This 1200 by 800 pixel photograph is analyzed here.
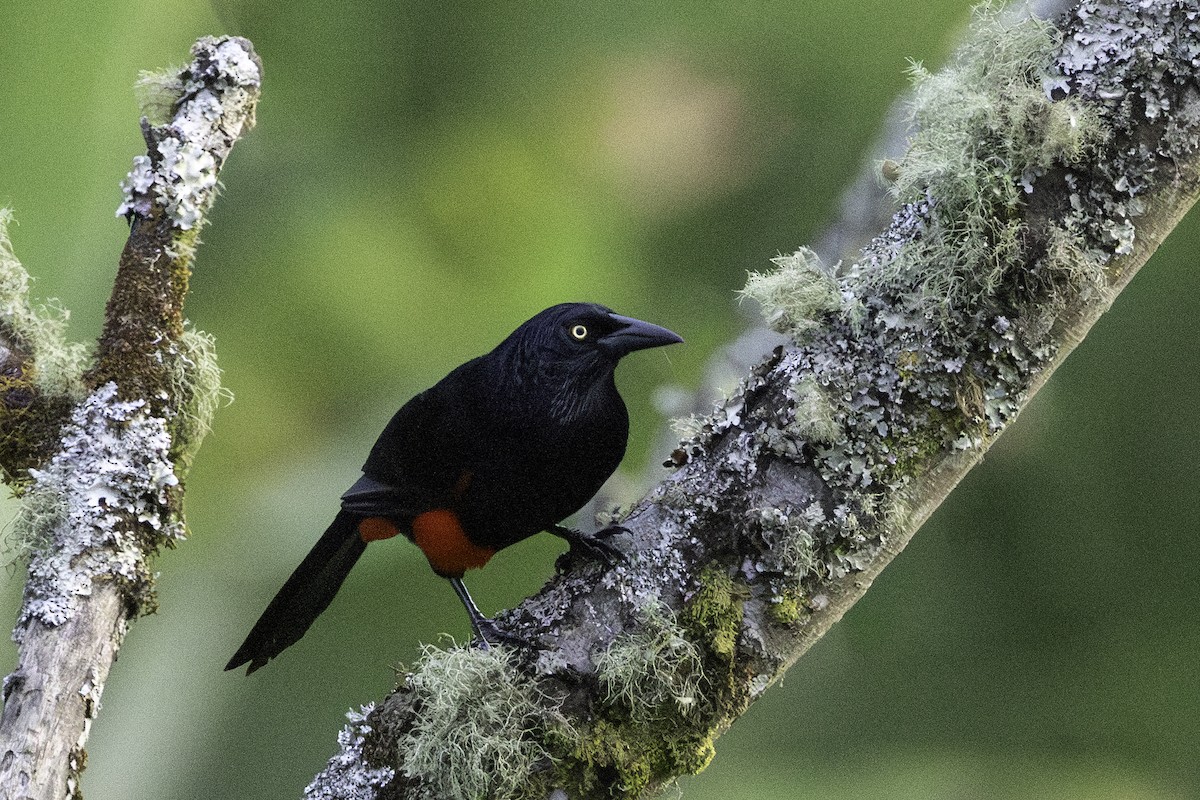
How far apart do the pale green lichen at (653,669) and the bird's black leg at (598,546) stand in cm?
6

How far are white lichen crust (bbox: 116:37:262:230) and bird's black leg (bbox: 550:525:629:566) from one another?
1.91 ft

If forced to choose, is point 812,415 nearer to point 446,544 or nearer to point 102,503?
point 446,544

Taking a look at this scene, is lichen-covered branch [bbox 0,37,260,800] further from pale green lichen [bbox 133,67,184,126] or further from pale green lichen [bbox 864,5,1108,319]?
pale green lichen [bbox 864,5,1108,319]

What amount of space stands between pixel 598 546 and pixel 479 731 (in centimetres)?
23

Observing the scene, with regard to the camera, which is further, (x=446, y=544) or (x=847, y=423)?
(x=446, y=544)

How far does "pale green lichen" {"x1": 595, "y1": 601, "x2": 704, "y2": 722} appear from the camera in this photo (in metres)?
0.98

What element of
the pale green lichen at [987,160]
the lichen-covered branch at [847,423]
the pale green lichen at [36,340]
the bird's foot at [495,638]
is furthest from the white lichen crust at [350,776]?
the pale green lichen at [987,160]

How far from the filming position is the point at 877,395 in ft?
3.17

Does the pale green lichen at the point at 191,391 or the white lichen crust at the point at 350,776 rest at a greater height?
the pale green lichen at the point at 191,391

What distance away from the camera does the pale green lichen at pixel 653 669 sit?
38.8 inches

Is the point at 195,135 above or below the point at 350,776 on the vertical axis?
above

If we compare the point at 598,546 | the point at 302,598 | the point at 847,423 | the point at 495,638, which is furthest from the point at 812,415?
the point at 302,598

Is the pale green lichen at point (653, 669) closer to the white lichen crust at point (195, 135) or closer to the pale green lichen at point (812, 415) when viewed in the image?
the pale green lichen at point (812, 415)

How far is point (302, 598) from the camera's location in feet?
4.67
